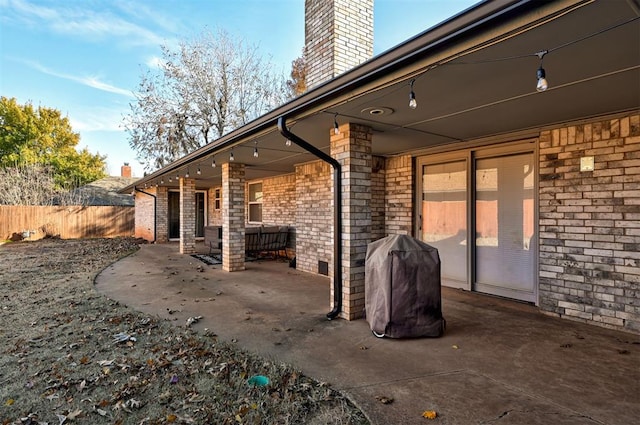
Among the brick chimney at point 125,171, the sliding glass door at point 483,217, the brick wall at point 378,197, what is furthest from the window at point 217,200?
the brick chimney at point 125,171

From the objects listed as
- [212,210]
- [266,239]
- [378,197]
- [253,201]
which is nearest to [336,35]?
[378,197]

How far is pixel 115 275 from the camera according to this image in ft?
23.7

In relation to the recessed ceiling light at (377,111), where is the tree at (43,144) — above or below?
above

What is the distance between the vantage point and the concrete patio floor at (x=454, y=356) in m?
2.27

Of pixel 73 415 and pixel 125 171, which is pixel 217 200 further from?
pixel 125 171

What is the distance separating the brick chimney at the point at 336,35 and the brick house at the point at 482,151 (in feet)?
0.13

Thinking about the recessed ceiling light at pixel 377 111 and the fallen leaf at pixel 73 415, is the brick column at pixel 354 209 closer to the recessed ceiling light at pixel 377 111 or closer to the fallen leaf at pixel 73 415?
the recessed ceiling light at pixel 377 111

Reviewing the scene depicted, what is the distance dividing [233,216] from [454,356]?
5.63 meters

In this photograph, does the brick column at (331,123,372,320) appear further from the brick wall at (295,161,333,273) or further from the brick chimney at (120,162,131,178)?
the brick chimney at (120,162,131,178)

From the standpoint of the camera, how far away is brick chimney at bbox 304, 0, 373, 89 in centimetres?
684

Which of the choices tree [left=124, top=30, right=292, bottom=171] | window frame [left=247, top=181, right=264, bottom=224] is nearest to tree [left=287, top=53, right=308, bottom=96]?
tree [left=124, top=30, right=292, bottom=171]

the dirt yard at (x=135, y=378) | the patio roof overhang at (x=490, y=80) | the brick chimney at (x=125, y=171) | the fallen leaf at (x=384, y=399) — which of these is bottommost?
the dirt yard at (x=135, y=378)

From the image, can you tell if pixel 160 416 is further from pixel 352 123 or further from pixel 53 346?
pixel 352 123

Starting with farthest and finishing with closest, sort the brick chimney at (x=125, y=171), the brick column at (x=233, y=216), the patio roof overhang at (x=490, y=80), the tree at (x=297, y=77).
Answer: the brick chimney at (x=125, y=171) < the tree at (x=297, y=77) < the brick column at (x=233, y=216) < the patio roof overhang at (x=490, y=80)
